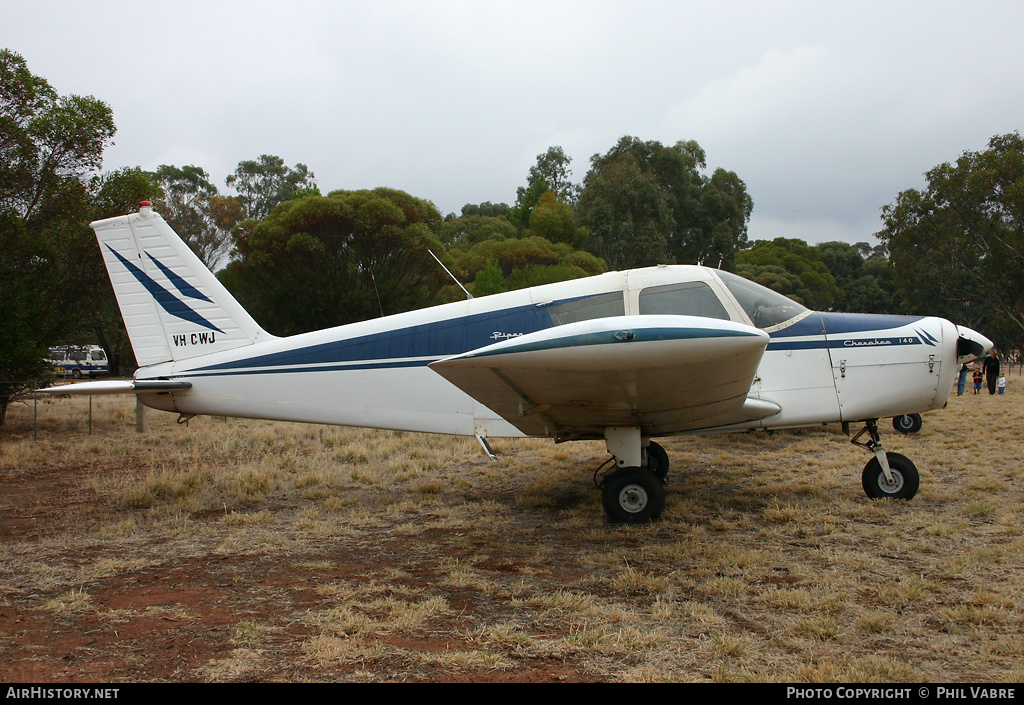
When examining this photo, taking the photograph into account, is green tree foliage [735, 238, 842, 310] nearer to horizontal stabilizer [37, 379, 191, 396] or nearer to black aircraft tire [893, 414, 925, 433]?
black aircraft tire [893, 414, 925, 433]

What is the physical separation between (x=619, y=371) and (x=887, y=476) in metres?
3.65

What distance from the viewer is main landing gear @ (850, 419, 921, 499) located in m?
6.49

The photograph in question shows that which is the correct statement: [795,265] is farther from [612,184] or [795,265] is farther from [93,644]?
[93,644]

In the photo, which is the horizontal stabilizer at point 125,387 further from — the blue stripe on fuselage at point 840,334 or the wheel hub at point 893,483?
the wheel hub at point 893,483

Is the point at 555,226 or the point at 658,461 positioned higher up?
the point at 555,226

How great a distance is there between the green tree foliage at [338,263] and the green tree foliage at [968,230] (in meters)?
23.2

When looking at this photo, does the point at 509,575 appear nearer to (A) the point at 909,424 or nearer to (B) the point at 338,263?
(A) the point at 909,424

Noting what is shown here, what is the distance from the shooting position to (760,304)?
6.48 meters

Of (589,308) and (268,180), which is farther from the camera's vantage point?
(268,180)

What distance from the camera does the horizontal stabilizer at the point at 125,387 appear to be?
6555 mm

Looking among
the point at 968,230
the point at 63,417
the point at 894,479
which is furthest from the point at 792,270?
the point at 894,479

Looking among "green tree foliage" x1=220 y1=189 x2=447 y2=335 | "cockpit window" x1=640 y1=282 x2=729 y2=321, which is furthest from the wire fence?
"cockpit window" x1=640 y1=282 x2=729 y2=321

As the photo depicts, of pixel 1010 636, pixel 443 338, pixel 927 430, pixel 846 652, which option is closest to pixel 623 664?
pixel 846 652

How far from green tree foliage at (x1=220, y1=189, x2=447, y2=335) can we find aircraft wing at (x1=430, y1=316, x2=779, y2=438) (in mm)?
23031
